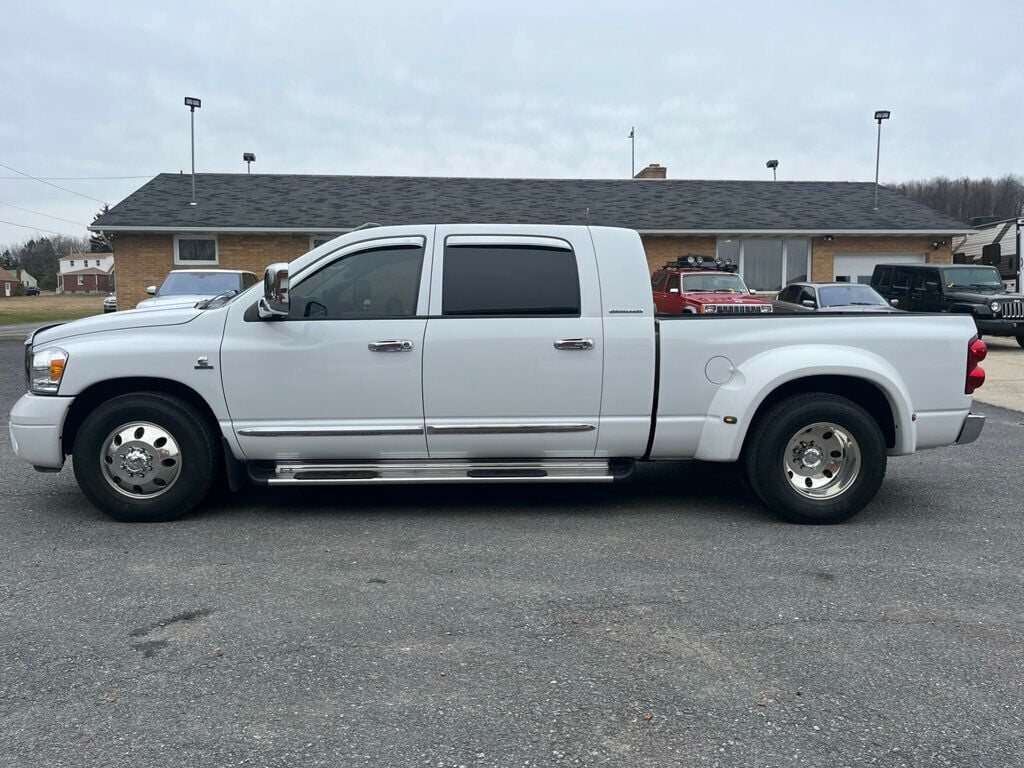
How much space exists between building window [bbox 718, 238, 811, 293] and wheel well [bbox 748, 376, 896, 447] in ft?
64.1

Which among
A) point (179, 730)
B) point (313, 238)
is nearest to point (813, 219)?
point (313, 238)

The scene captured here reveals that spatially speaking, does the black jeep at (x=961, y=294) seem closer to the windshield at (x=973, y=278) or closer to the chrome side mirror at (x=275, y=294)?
the windshield at (x=973, y=278)

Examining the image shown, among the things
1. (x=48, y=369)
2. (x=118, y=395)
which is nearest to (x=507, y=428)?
(x=118, y=395)

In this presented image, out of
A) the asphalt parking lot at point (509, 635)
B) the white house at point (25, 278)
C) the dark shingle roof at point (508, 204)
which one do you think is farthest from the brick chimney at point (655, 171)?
the white house at point (25, 278)

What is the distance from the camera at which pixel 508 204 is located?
2491cm

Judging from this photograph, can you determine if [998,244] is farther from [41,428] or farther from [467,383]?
[41,428]

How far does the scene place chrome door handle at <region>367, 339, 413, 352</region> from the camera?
5391 millimetres

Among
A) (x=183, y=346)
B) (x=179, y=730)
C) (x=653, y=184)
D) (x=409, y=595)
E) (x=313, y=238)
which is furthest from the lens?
(x=653, y=184)

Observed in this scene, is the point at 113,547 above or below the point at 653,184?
below

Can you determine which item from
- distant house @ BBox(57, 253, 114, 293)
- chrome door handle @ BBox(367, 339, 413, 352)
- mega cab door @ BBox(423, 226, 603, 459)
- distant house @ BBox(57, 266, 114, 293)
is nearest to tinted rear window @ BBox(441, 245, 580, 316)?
A: mega cab door @ BBox(423, 226, 603, 459)

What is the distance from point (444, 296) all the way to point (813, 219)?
21484mm

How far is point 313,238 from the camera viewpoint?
75.5 ft

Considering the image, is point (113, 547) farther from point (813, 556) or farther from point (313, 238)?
point (313, 238)

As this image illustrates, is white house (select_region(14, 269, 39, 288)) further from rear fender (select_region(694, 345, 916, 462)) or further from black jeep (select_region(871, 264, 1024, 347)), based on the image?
rear fender (select_region(694, 345, 916, 462))
